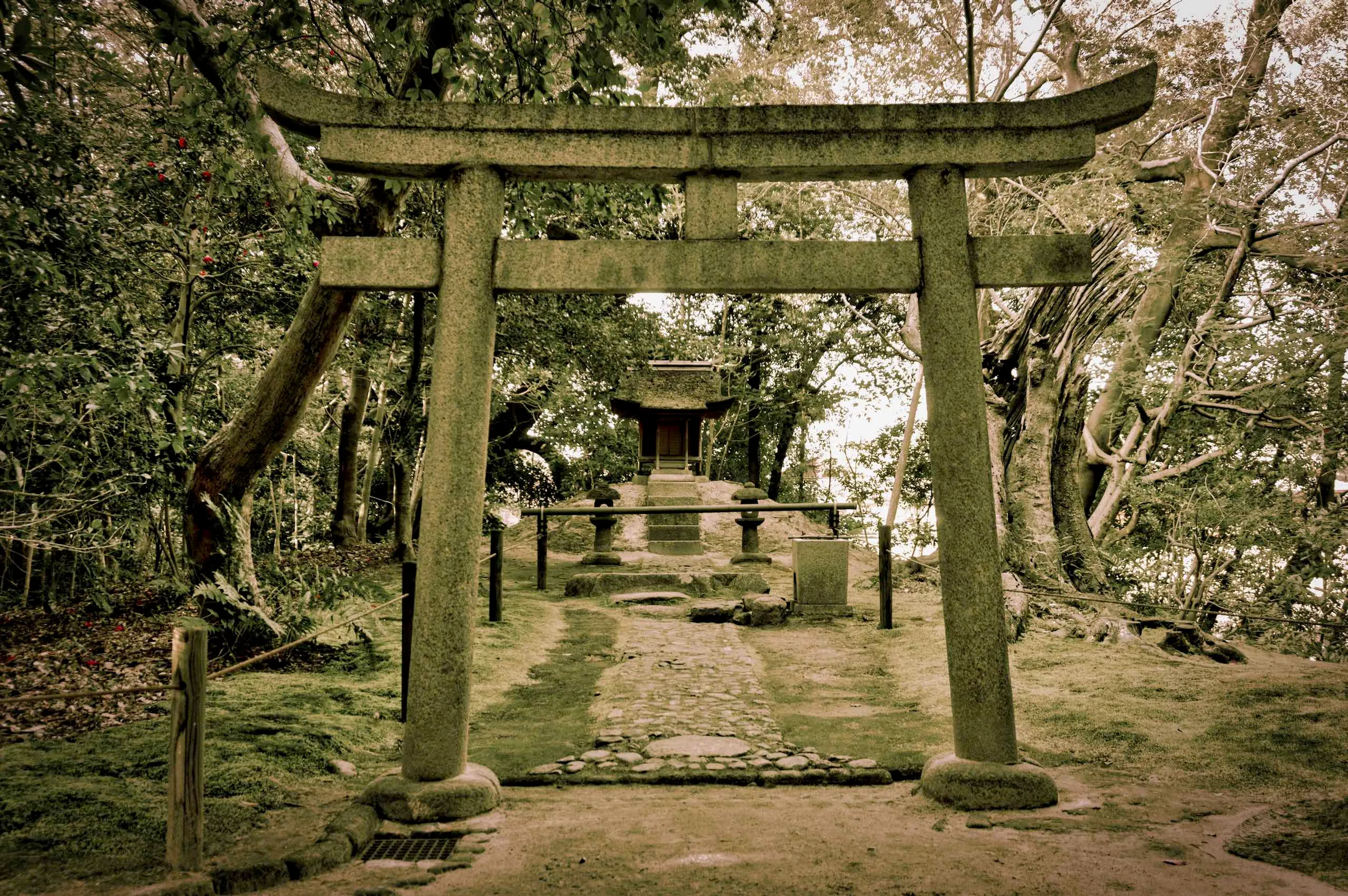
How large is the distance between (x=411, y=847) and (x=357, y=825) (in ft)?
0.91

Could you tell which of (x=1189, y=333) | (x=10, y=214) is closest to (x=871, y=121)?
(x=10, y=214)

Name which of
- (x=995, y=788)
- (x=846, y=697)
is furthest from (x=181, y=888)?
(x=846, y=697)

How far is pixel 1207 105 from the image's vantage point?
1027 centimetres

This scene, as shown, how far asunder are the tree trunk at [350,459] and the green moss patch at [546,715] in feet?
19.7

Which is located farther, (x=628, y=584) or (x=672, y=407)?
(x=672, y=407)

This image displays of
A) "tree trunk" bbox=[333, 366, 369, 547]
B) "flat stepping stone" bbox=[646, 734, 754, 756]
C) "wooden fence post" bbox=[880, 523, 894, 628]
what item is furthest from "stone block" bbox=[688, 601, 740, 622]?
"tree trunk" bbox=[333, 366, 369, 547]

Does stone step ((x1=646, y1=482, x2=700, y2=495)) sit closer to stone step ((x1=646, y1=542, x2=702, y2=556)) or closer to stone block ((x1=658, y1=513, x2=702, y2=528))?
stone block ((x1=658, y1=513, x2=702, y2=528))

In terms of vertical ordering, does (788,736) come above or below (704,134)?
below

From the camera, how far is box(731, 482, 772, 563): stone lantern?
14.5 meters

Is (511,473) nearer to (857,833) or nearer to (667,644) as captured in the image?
(667,644)

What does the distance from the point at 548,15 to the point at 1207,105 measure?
972 cm

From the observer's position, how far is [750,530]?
14.8m

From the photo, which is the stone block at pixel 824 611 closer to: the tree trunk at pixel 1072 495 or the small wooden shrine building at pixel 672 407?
the tree trunk at pixel 1072 495

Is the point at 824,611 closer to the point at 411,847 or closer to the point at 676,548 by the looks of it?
the point at 676,548
